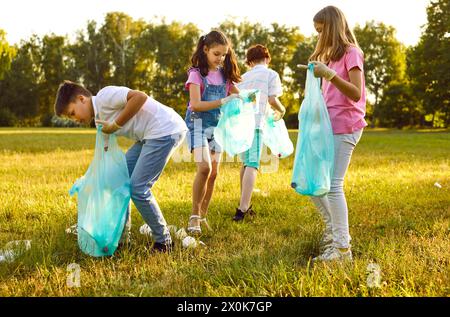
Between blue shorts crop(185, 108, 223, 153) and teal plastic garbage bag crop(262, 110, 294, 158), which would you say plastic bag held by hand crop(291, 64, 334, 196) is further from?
teal plastic garbage bag crop(262, 110, 294, 158)

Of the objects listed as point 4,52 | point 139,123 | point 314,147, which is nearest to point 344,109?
point 314,147

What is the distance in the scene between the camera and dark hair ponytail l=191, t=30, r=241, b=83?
4.35 meters

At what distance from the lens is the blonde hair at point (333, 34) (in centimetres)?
349

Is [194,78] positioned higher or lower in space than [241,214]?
higher

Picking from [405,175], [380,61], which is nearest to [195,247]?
[405,175]

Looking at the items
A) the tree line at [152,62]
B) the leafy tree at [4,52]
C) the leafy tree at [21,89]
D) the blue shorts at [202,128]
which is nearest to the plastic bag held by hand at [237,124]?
the blue shorts at [202,128]

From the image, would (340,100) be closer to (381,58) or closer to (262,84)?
(262,84)

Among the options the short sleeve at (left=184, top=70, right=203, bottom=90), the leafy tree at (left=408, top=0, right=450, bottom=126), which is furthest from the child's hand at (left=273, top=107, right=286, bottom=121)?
the leafy tree at (left=408, top=0, right=450, bottom=126)

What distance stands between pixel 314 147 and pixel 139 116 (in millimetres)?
1307

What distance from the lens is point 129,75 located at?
50.0 meters

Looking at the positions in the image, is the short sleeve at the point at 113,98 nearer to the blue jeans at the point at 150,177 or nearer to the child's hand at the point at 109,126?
the child's hand at the point at 109,126

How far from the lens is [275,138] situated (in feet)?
19.0

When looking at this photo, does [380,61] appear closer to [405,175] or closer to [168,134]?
[405,175]

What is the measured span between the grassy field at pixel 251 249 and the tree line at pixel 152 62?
40722 mm
